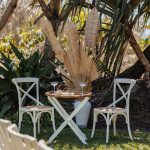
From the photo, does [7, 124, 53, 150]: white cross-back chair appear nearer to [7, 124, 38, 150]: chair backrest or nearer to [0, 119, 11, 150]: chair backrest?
[7, 124, 38, 150]: chair backrest

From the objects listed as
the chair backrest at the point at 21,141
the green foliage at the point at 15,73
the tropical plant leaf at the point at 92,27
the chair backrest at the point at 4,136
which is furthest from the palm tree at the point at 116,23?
the chair backrest at the point at 21,141

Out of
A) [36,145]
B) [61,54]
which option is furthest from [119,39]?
[36,145]

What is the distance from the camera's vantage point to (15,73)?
838cm

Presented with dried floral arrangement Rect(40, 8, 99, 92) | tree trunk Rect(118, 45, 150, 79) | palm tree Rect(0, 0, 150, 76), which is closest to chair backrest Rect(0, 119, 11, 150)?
palm tree Rect(0, 0, 150, 76)

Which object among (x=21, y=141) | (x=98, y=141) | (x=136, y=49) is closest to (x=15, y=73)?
(x=136, y=49)

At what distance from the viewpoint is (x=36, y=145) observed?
1.94 meters

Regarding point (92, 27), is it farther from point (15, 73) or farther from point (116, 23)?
point (15, 73)

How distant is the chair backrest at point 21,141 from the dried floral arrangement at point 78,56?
4964 mm

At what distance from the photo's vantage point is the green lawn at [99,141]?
20.1 feet

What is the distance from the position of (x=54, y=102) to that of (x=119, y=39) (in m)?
1.43

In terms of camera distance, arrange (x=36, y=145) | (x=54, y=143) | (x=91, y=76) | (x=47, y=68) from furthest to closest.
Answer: (x=47, y=68), (x=91, y=76), (x=54, y=143), (x=36, y=145)

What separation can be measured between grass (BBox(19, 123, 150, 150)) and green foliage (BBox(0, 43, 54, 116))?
98cm

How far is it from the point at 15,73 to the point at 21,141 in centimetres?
634

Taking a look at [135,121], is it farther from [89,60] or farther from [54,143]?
[54,143]
